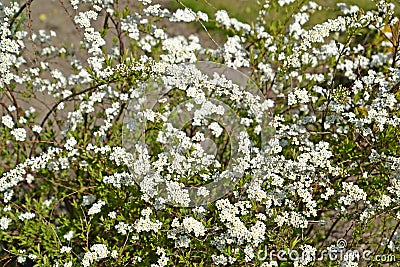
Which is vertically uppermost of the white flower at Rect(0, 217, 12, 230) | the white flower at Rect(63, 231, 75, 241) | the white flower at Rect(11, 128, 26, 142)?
the white flower at Rect(11, 128, 26, 142)

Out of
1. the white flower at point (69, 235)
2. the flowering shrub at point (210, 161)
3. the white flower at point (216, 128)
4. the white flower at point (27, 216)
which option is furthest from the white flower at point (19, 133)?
the white flower at point (216, 128)

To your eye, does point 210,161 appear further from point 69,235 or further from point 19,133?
point 19,133

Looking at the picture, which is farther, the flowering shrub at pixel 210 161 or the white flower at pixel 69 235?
the white flower at pixel 69 235

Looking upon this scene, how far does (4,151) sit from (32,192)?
36cm

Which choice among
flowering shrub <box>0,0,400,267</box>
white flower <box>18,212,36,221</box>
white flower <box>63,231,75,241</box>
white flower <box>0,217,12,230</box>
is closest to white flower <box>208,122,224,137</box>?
flowering shrub <box>0,0,400,267</box>

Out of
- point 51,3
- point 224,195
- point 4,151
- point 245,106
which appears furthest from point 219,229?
→ point 51,3

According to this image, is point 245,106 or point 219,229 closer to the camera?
point 219,229

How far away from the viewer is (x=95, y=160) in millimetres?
2760

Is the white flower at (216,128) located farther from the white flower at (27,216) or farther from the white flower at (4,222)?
the white flower at (4,222)

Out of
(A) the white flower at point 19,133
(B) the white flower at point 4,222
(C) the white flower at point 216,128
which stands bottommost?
(B) the white flower at point 4,222

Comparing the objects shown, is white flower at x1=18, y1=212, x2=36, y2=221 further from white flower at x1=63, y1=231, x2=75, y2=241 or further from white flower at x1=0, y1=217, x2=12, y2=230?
white flower at x1=63, y1=231, x2=75, y2=241

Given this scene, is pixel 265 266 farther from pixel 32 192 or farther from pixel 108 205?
pixel 32 192

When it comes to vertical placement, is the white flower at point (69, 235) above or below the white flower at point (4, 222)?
below

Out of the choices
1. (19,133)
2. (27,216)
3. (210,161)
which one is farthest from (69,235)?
(210,161)
